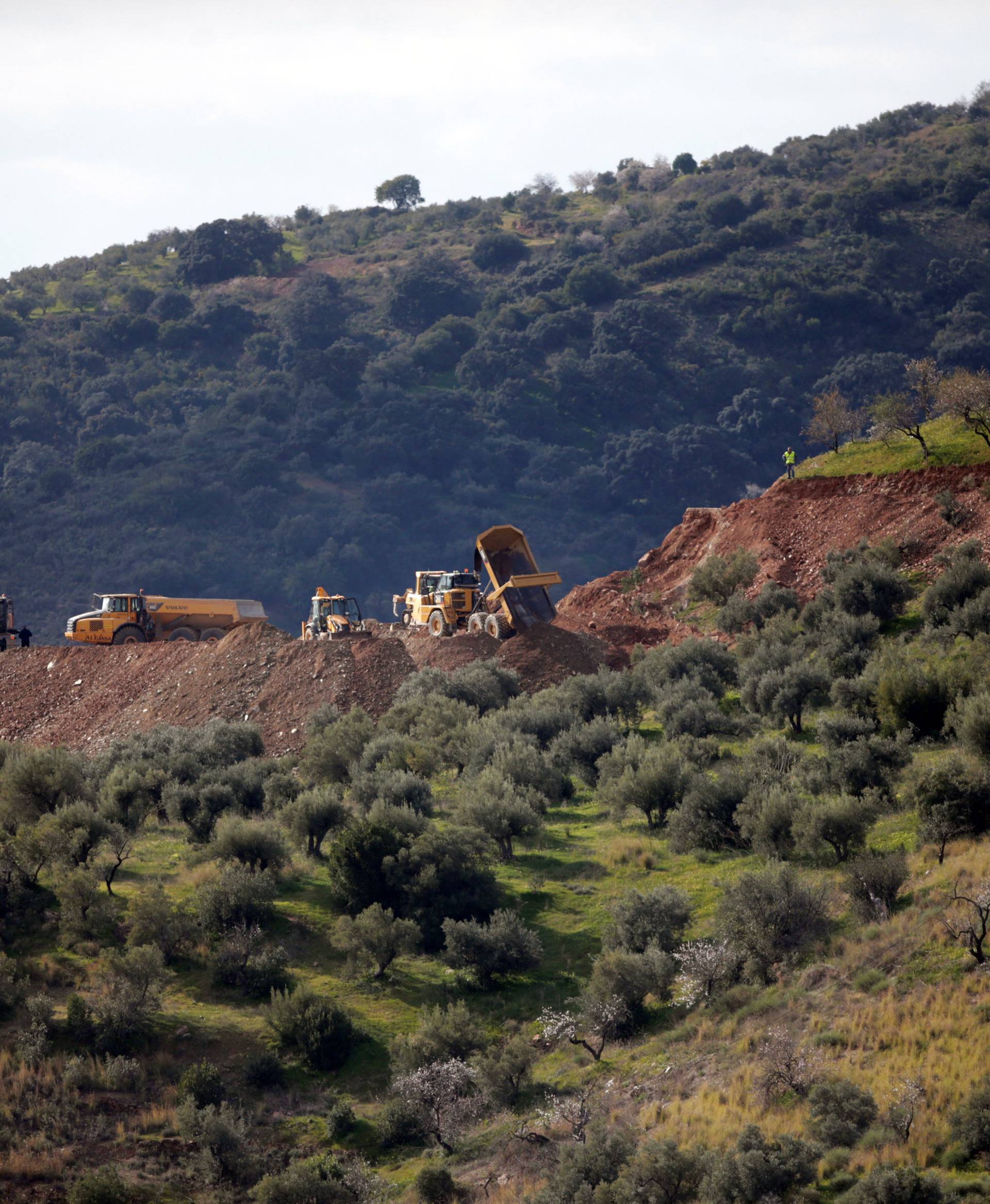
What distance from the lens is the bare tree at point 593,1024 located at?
17.8m

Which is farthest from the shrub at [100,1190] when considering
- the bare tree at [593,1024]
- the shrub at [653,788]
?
the shrub at [653,788]

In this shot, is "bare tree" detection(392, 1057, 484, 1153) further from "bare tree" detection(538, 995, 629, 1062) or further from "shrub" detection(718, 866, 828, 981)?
"shrub" detection(718, 866, 828, 981)

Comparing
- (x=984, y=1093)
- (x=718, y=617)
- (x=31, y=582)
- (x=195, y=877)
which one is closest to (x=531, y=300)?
(x=31, y=582)

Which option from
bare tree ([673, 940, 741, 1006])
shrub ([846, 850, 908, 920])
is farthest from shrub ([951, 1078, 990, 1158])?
bare tree ([673, 940, 741, 1006])

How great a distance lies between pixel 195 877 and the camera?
23.3 m

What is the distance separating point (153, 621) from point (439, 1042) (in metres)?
35.4

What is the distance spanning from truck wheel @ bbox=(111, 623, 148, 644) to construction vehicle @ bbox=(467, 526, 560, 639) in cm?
1378

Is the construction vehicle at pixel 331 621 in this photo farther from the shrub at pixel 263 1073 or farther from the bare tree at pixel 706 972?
the bare tree at pixel 706 972

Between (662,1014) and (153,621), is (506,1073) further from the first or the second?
(153,621)

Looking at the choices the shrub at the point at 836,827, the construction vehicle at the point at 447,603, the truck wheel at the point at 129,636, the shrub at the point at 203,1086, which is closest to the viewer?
the shrub at the point at 203,1086

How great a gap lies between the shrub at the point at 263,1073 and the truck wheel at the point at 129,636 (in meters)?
32.5

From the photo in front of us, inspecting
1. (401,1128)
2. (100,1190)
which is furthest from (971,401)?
(100,1190)

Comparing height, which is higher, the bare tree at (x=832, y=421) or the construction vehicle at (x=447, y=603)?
the bare tree at (x=832, y=421)

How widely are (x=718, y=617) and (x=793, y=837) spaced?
1888cm
